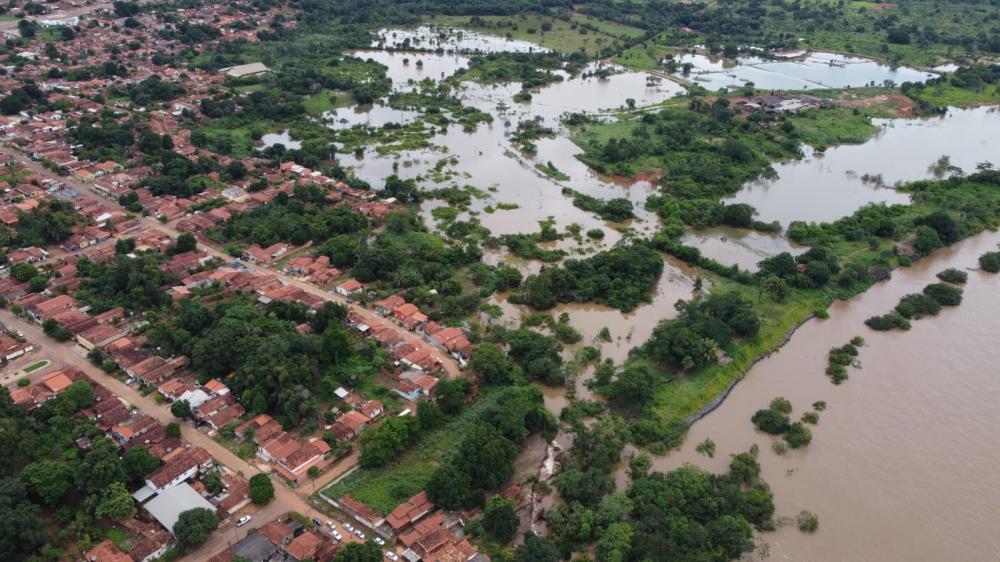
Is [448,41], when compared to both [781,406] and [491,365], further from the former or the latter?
[781,406]

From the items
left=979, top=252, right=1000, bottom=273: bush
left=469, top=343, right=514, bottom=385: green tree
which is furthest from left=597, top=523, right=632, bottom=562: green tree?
left=979, top=252, right=1000, bottom=273: bush

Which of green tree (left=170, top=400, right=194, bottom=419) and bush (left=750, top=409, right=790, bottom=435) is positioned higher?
green tree (left=170, top=400, right=194, bottom=419)

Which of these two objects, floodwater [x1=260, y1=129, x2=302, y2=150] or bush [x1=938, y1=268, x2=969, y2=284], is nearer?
bush [x1=938, y1=268, x2=969, y2=284]

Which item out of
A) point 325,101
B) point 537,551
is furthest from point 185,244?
point 325,101

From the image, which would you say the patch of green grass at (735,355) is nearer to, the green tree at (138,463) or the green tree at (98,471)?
the green tree at (138,463)

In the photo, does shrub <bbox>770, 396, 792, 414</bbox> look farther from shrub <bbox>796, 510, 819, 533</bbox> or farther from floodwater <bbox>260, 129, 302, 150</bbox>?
floodwater <bbox>260, 129, 302, 150</bbox>

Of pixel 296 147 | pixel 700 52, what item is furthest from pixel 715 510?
pixel 700 52

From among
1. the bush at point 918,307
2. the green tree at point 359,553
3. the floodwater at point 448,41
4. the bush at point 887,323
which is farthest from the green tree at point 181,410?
the floodwater at point 448,41
